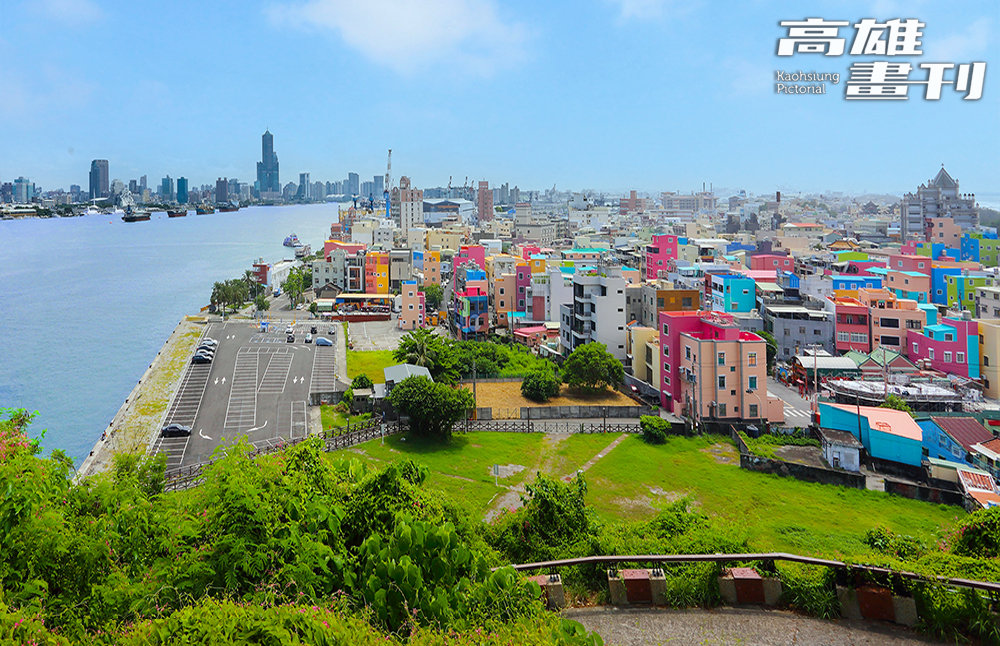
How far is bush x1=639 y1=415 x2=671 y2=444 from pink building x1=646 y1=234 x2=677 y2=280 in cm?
1876

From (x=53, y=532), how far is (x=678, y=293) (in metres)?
Answer: 18.7

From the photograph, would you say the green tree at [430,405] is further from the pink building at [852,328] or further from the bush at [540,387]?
the pink building at [852,328]

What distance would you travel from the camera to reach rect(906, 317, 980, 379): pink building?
55.2 ft

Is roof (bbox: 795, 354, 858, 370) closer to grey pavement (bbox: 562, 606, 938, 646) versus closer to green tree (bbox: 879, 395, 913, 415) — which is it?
green tree (bbox: 879, 395, 913, 415)

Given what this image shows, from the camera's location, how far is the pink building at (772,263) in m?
29.8

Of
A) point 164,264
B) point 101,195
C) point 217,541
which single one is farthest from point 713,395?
point 101,195

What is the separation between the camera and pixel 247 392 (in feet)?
50.3

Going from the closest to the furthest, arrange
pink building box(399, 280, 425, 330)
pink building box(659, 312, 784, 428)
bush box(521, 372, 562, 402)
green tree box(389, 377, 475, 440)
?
green tree box(389, 377, 475, 440) → pink building box(659, 312, 784, 428) → bush box(521, 372, 562, 402) → pink building box(399, 280, 425, 330)

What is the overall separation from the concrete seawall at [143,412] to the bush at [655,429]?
916 cm

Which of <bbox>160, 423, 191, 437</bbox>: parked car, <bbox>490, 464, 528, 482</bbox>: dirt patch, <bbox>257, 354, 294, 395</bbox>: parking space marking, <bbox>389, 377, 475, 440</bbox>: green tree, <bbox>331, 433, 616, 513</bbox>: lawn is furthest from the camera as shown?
<bbox>257, 354, 294, 395</bbox>: parking space marking

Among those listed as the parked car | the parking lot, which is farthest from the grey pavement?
the parked car

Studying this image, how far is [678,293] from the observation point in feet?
64.2

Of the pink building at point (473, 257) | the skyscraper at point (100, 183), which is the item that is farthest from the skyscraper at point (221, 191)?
the pink building at point (473, 257)

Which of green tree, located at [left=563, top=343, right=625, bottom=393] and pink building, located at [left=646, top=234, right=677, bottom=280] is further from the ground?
pink building, located at [left=646, top=234, right=677, bottom=280]
